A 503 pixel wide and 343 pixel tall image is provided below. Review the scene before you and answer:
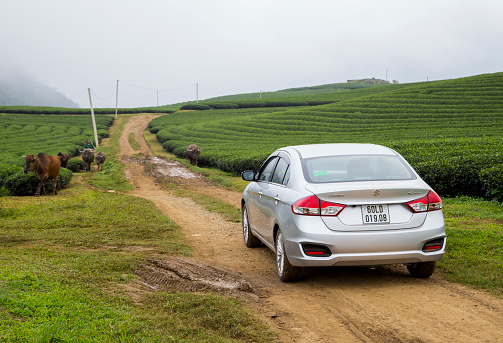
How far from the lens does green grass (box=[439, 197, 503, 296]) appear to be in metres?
6.34

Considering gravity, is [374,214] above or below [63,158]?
above

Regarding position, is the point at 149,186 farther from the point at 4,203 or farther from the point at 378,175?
the point at 378,175

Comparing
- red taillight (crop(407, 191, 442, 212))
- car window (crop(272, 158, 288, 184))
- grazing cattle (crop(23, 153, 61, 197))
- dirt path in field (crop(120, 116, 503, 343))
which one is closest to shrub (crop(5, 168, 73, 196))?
grazing cattle (crop(23, 153, 61, 197))

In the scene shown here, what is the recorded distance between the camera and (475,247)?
775 centimetres

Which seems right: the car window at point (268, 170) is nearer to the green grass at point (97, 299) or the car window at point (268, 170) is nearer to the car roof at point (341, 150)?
the car roof at point (341, 150)

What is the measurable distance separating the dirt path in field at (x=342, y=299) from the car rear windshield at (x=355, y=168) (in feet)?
4.50

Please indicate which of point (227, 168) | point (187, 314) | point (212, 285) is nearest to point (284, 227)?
point (212, 285)

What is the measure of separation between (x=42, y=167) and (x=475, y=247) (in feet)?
49.1

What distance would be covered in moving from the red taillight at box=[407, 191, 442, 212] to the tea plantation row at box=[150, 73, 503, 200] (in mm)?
10710

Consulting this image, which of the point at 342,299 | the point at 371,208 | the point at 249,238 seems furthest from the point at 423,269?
the point at 249,238

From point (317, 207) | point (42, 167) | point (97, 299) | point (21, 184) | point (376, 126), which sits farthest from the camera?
point (376, 126)

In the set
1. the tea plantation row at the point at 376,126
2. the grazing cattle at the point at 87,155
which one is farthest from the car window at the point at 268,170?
the grazing cattle at the point at 87,155

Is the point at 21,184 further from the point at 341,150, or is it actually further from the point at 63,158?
the point at 341,150

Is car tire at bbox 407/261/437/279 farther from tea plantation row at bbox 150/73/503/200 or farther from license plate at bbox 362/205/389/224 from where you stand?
tea plantation row at bbox 150/73/503/200
